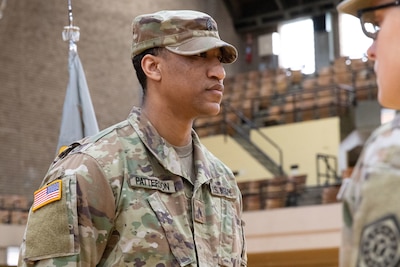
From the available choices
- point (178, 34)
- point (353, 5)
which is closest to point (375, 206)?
point (353, 5)

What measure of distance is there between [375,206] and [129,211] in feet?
4.24

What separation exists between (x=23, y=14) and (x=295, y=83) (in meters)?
5.33

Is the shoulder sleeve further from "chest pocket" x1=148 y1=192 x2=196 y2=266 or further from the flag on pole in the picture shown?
the flag on pole

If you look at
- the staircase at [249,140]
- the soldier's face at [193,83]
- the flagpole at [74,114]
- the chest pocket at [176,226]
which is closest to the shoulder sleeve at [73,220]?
the chest pocket at [176,226]

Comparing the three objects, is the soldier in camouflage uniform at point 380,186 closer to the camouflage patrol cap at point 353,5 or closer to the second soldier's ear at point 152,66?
the camouflage patrol cap at point 353,5

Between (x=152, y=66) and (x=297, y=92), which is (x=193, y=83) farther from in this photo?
(x=297, y=92)

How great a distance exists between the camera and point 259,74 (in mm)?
18125

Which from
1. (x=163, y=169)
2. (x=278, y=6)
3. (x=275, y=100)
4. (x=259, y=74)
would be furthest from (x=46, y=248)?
(x=278, y=6)

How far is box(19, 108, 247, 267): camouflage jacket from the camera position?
2.27m

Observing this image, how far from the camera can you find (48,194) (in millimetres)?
2326

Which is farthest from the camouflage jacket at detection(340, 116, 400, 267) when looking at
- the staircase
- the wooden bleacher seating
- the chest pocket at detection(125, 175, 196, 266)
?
the wooden bleacher seating

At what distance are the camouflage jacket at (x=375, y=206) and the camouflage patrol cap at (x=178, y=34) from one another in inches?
51.0

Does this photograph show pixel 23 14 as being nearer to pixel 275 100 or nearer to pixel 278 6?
pixel 275 100

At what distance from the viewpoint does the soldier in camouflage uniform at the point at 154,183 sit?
228 cm
